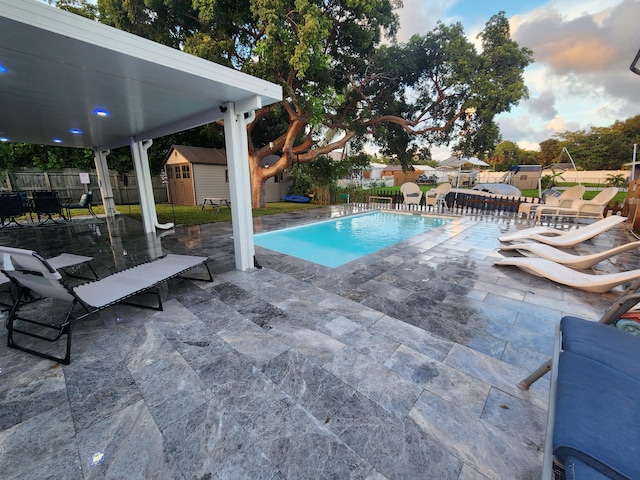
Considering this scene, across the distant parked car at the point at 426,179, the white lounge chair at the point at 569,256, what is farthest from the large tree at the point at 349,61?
the distant parked car at the point at 426,179

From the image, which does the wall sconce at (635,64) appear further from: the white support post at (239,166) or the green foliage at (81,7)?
the green foliage at (81,7)

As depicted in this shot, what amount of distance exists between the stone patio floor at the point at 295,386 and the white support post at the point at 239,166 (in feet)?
2.95

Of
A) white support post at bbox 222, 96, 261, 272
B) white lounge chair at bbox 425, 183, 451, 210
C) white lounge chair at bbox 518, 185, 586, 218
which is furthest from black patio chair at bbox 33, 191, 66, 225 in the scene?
white lounge chair at bbox 518, 185, 586, 218

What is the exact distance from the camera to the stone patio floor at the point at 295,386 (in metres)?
1.39

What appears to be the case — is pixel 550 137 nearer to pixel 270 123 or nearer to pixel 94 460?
pixel 270 123

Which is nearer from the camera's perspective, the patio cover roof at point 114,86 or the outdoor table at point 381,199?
the patio cover roof at point 114,86

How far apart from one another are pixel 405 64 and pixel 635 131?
4124 cm

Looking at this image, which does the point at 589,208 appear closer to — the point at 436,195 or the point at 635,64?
the point at 436,195

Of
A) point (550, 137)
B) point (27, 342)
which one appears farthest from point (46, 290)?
point (550, 137)

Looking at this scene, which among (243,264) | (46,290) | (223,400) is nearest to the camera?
(223,400)

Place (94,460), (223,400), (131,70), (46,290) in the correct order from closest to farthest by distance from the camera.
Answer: (94,460) < (223,400) < (46,290) < (131,70)

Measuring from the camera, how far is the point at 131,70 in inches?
115

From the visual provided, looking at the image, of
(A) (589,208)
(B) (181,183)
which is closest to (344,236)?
(A) (589,208)

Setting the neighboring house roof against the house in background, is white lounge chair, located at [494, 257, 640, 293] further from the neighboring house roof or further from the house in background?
the neighboring house roof
